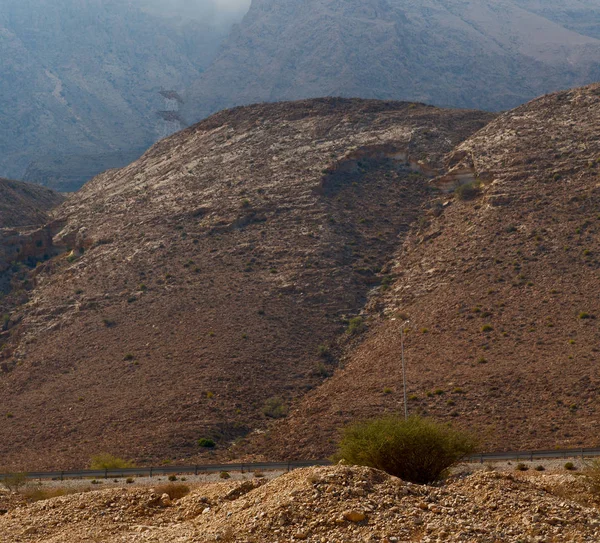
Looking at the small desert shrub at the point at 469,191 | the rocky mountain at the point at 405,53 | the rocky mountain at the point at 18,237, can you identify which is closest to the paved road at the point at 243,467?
the rocky mountain at the point at 18,237

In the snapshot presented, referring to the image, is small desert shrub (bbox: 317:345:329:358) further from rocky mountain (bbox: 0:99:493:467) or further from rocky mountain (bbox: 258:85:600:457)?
rocky mountain (bbox: 258:85:600:457)

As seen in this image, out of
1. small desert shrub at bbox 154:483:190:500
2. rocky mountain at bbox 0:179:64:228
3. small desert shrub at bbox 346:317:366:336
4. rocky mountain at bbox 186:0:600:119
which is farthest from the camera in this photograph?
rocky mountain at bbox 186:0:600:119

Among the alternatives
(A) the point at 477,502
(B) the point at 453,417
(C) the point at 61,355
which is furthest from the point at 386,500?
(C) the point at 61,355

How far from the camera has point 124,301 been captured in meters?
58.3

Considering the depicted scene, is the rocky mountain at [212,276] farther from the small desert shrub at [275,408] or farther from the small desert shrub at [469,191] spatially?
the small desert shrub at [469,191]

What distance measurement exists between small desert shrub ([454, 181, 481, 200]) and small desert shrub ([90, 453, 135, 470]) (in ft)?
104

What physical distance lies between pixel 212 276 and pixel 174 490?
32.6 m

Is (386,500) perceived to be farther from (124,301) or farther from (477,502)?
(124,301)

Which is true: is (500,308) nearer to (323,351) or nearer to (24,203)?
(323,351)

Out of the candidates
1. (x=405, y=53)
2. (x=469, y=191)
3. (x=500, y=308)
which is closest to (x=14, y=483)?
(x=500, y=308)

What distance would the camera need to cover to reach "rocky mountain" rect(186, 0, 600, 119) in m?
144

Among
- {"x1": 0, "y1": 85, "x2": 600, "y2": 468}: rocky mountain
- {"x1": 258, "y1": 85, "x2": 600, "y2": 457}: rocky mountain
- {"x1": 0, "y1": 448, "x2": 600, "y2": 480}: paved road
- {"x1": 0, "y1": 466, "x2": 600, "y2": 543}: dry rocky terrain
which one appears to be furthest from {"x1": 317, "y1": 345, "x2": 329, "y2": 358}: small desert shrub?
{"x1": 0, "y1": 466, "x2": 600, "y2": 543}: dry rocky terrain

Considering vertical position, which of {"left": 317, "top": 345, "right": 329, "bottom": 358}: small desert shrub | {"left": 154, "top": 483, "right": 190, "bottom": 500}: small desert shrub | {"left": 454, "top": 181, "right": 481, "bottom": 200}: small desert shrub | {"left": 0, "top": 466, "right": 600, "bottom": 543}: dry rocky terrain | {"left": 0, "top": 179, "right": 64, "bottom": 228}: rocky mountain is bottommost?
{"left": 154, "top": 483, "right": 190, "bottom": 500}: small desert shrub

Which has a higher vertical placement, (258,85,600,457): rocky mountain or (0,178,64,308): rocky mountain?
(0,178,64,308): rocky mountain
